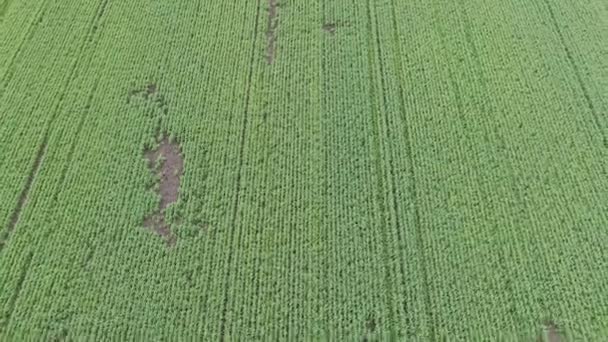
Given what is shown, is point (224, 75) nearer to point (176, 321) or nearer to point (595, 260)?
point (176, 321)

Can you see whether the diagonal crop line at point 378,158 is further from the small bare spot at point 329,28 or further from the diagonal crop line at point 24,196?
the diagonal crop line at point 24,196

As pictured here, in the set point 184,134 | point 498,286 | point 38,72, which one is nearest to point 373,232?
point 498,286

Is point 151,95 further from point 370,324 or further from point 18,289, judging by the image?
point 370,324

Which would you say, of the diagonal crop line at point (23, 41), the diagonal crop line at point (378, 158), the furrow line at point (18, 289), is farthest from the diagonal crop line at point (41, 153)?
the diagonal crop line at point (378, 158)

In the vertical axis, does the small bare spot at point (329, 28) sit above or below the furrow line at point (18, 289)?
above

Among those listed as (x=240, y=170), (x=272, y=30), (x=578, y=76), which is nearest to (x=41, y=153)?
(x=240, y=170)

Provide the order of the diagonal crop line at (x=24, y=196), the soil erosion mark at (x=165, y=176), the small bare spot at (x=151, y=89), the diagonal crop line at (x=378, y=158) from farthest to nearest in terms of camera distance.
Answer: the small bare spot at (x=151, y=89) → the soil erosion mark at (x=165, y=176) → the diagonal crop line at (x=24, y=196) → the diagonal crop line at (x=378, y=158)
